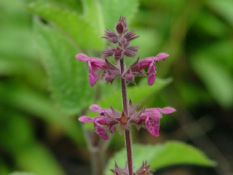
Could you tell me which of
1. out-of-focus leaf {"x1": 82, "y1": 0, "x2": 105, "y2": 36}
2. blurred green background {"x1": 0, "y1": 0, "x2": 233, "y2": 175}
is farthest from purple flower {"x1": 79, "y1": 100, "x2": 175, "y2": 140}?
blurred green background {"x1": 0, "y1": 0, "x2": 233, "y2": 175}

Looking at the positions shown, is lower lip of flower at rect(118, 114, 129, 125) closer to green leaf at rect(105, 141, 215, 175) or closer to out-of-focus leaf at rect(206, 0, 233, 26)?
green leaf at rect(105, 141, 215, 175)

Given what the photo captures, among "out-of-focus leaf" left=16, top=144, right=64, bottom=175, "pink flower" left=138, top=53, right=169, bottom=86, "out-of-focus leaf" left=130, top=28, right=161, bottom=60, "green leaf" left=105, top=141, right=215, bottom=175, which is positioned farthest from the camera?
"out-of-focus leaf" left=130, top=28, right=161, bottom=60

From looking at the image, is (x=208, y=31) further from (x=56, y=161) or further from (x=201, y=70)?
(x=56, y=161)

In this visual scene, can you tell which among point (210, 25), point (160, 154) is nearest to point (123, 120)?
point (160, 154)

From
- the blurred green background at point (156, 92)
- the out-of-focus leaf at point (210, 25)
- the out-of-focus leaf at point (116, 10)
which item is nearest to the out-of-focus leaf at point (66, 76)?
the out-of-focus leaf at point (116, 10)

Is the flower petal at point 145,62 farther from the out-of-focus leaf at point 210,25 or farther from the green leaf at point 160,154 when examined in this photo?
the out-of-focus leaf at point 210,25

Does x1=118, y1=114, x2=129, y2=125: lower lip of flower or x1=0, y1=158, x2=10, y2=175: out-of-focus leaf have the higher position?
x1=0, y1=158, x2=10, y2=175: out-of-focus leaf

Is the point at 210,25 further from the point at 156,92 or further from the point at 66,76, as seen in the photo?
the point at 66,76
